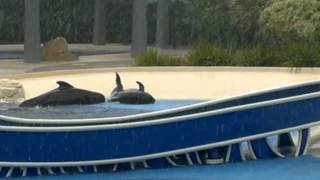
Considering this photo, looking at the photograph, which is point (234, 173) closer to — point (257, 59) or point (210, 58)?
point (257, 59)

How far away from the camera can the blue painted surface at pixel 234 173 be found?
11.0 metres

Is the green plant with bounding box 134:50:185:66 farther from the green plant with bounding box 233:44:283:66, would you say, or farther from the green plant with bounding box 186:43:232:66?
the green plant with bounding box 233:44:283:66

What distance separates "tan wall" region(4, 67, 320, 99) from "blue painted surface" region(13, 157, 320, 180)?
32.7 feet

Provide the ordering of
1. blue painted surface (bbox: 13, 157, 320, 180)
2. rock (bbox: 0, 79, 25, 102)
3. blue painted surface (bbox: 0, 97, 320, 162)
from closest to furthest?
blue painted surface (bbox: 0, 97, 320, 162), blue painted surface (bbox: 13, 157, 320, 180), rock (bbox: 0, 79, 25, 102)

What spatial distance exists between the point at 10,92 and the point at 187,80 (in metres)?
5.89

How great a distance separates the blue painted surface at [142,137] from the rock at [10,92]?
7628 mm

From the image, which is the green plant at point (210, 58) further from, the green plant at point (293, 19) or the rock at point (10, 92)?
the rock at point (10, 92)

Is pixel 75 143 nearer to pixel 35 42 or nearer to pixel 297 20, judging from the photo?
pixel 297 20

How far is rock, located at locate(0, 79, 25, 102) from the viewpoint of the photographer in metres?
18.5

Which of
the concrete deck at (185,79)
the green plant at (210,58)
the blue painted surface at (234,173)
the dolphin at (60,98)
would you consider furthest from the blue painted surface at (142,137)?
the green plant at (210,58)

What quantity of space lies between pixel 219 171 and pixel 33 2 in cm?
2633

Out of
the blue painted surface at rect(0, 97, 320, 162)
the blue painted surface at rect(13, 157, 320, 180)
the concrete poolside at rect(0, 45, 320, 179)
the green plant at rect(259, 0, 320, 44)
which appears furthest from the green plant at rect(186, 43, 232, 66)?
the blue painted surface at rect(0, 97, 320, 162)

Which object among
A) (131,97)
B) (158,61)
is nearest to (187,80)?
(158,61)

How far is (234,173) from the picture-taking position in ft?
37.1
